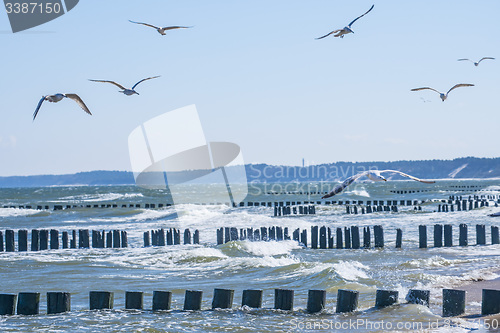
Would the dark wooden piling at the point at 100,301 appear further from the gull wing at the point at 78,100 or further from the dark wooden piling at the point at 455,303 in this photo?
the dark wooden piling at the point at 455,303

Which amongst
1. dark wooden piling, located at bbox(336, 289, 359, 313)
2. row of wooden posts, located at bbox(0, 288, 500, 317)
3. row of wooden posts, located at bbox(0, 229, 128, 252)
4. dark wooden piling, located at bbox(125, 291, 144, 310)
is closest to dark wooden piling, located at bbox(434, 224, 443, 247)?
row of wooden posts, located at bbox(0, 229, 128, 252)

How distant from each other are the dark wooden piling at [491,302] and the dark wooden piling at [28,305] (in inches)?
265

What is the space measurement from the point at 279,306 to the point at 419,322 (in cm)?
225

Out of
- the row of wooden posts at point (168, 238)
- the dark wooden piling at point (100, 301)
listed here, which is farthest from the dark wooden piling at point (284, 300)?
the row of wooden posts at point (168, 238)

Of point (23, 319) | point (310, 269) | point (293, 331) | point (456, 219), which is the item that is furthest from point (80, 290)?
point (456, 219)

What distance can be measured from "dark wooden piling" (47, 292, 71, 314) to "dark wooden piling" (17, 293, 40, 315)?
0.18 metres

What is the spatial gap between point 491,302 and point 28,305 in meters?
6.96

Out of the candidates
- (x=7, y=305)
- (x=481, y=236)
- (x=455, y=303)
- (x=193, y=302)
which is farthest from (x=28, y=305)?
(x=481, y=236)

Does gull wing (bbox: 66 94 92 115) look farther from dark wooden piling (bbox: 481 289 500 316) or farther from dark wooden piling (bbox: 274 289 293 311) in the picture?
dark wooden piling (bbox: 481 289 500 316)

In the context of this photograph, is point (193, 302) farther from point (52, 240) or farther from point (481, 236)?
point (52, 240)

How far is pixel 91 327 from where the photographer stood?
34.7ft

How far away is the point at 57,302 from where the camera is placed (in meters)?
11.4

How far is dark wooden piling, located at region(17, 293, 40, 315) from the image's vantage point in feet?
37.0

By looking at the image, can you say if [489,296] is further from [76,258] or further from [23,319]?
[76,258]
